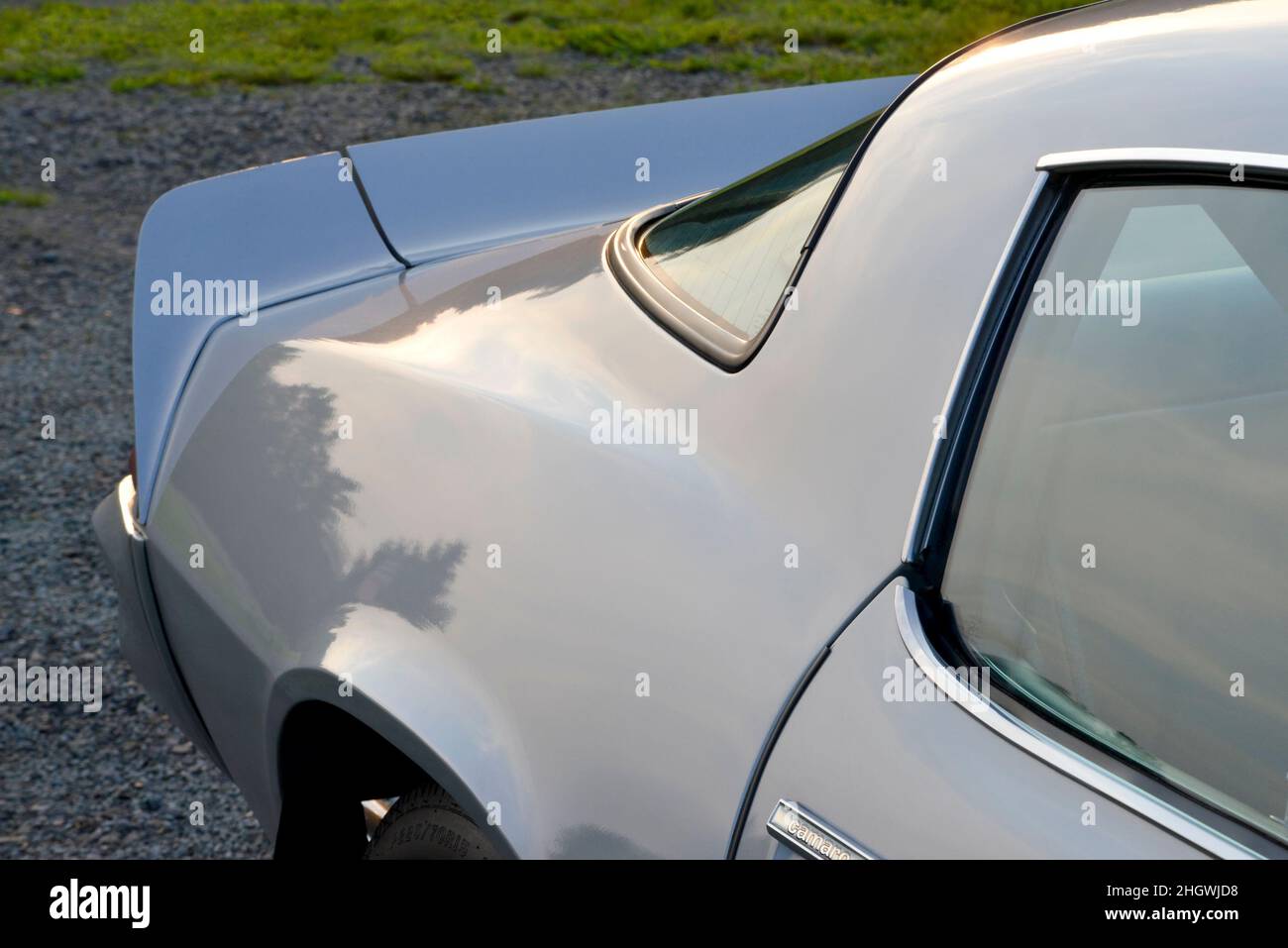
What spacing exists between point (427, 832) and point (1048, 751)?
938 mm

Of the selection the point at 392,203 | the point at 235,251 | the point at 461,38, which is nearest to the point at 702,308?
the point at 392,203

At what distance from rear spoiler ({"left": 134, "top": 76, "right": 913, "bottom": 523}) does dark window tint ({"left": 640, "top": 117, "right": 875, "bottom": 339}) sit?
1.51ft

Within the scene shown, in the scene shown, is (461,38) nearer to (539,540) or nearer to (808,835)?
(539,540)

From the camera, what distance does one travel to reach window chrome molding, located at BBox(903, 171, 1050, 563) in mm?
1261

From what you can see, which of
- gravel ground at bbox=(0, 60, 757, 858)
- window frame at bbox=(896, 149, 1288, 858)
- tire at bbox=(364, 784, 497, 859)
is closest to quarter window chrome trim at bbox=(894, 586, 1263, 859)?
window frame at bbox=(896, 149, 1288, 858)

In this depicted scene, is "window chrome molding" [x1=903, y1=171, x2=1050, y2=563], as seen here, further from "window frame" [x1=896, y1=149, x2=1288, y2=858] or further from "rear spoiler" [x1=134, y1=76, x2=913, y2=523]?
"rear spoiler" [x1=134, y1=76, x2=913, y2=523]

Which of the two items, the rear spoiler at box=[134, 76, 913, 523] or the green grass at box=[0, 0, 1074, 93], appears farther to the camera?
the green grass at box=[0, 0, 1074, 93]

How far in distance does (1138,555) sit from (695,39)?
9.66 m

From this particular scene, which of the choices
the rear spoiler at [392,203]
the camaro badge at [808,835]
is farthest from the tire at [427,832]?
the rear spoiler at [392,203]

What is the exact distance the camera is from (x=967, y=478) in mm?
1271

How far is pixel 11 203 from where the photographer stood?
6.99m

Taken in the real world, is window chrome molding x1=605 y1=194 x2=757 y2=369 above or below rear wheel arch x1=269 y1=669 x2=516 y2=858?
above

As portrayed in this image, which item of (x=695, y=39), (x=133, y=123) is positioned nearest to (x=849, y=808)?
(x=133, y=123)

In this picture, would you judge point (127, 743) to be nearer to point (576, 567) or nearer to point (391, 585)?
point (391, 585)
